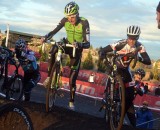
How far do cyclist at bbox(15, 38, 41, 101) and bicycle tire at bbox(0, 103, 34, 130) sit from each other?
6.94 m

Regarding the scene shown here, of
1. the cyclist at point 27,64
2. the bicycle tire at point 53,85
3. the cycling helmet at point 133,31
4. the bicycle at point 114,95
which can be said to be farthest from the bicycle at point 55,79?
the cyclist at point 27,64

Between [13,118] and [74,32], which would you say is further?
Answer: [74,32]

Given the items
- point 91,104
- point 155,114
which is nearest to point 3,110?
point 155,114

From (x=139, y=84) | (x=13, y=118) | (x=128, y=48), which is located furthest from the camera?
(x=139, y=84)

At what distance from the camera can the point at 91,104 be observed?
19812 millimetres

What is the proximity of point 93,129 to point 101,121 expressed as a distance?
65 cm

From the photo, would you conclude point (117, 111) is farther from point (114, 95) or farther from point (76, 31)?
point (76, 31)

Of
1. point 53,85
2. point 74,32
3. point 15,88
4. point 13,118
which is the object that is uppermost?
point 74,32

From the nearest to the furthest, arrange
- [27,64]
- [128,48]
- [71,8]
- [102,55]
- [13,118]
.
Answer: [13,118]
[102,55]
[128,48]
[71,8]
[27,64]

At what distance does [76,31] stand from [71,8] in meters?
0.71

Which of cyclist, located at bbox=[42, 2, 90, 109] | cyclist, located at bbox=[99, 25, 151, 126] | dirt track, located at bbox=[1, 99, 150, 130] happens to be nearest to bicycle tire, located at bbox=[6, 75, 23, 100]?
cyclist, located at bbox=[42, 2, 90, 109]

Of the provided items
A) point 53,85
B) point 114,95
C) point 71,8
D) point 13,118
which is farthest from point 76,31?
point 13,118

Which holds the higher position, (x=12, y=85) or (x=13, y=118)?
(x=13, y=118)

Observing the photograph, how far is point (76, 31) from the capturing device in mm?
9445
